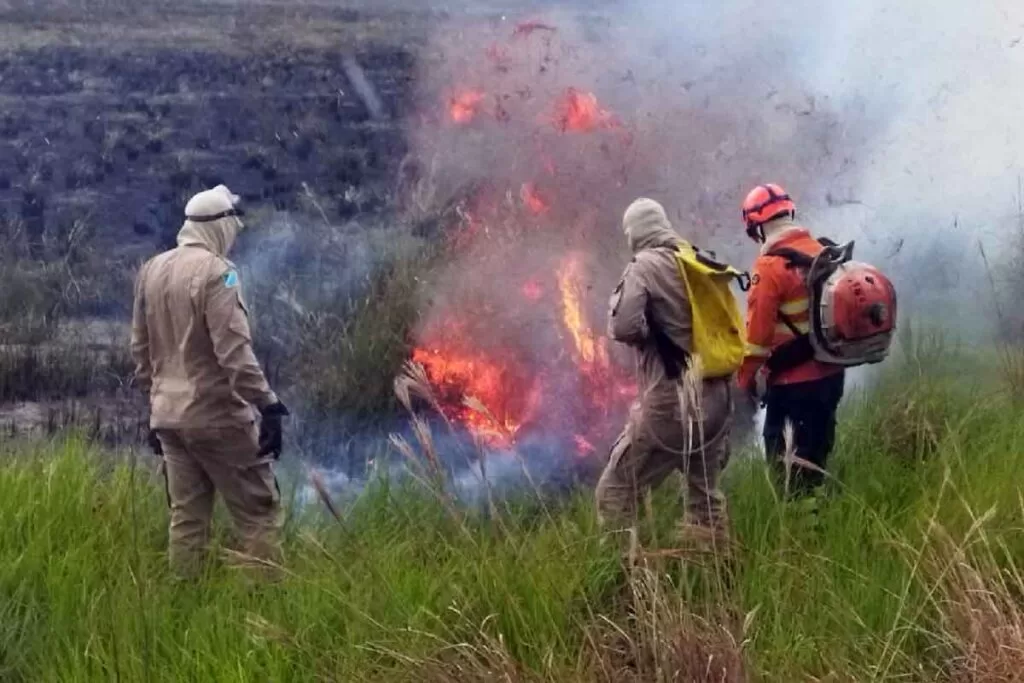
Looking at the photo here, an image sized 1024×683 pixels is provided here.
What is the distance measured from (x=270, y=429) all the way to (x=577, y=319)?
316 centimetres

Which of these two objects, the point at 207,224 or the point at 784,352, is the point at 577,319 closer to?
the point at 784,352

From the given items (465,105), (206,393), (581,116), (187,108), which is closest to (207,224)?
(206,393)

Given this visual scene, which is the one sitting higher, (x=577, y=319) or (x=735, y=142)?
(x=735, y=142)

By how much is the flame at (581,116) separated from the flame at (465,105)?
0.77 m

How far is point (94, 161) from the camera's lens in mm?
11938

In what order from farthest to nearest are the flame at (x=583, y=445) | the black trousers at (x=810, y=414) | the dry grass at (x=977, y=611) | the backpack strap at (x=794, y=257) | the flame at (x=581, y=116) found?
1. the flame at (x=581, y=116)
2. the flame at (x=583, y=445)
3. the black trousers at (x=810, y=414)
4. the backpack strap at (x=794, y=257)
5. the dry grass at (x=977, y=611)

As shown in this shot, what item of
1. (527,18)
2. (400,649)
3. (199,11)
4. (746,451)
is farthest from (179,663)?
(199,11)

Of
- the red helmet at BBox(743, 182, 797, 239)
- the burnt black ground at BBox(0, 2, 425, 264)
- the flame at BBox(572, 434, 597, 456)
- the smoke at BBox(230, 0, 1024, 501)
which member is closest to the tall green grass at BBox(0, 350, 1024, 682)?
the red helmet at BBox(743, 182, 797, 239)

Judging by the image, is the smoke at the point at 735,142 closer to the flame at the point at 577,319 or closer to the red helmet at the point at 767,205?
the flame at the point at 577,319

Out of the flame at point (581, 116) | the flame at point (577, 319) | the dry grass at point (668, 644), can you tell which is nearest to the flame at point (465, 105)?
the flame at point (581, 116)

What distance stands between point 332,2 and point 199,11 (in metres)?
1.26

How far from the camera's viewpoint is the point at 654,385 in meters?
5.11

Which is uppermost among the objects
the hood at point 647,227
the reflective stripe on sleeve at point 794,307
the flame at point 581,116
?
the flame at point 581,116

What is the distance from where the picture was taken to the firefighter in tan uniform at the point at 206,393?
5.07 meters
